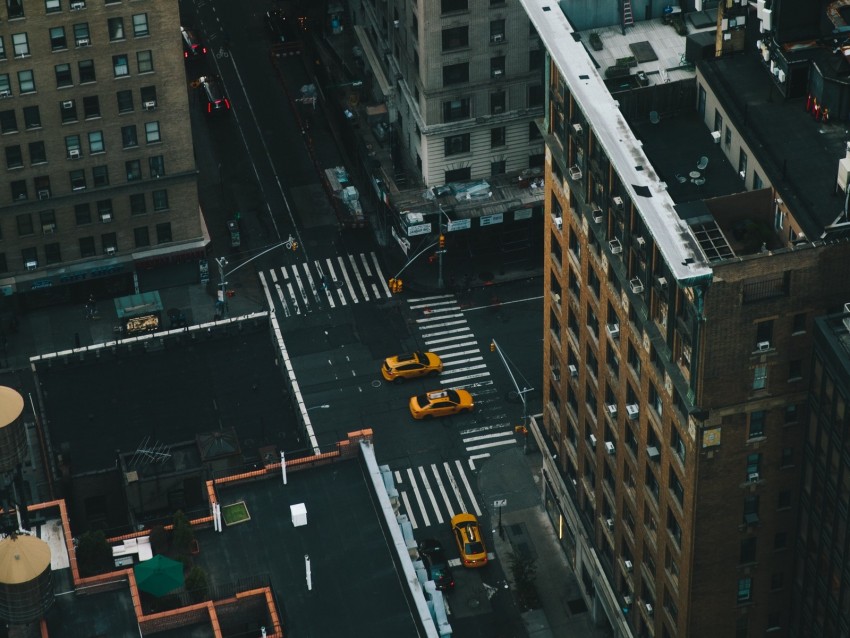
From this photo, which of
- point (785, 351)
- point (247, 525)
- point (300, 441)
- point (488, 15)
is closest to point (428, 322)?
point (488, 15)

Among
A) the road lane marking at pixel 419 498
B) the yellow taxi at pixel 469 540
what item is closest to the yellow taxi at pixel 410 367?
the road lane marking at pixel 419 498

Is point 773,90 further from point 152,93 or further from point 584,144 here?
point 152,93

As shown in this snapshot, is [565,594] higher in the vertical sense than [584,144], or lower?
lower

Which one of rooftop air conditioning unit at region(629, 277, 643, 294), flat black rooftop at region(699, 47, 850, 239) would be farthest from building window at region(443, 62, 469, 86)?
rooftop air conditioning unit at region(629, 277, 643, 294)

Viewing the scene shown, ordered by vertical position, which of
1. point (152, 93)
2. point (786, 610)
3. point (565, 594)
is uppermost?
point (152, 93)

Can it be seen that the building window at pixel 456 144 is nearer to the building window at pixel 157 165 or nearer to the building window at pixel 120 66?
the building window at pixel 157 165

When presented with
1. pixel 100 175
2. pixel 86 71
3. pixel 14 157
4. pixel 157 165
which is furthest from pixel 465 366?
pixel 14 157

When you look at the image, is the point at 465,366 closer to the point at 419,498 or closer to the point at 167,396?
the point at 419,498

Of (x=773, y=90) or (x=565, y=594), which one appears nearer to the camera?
(x=773, y=90)
